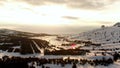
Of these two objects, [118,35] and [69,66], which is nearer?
[69,66]

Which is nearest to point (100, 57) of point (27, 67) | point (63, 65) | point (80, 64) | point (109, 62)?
point (109, 62)

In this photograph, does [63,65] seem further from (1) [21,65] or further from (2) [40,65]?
(1) [21,65]

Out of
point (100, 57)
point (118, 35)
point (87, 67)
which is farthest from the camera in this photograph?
point (118, 35)

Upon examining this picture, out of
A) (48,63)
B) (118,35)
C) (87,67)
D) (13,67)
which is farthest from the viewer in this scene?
(118,35)

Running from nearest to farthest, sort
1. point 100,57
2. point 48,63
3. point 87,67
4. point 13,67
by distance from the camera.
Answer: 1. point 13,67
2. point 87,67
3. point 48,63
4. point 100,57

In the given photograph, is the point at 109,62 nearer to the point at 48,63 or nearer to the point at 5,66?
the point at 48,63

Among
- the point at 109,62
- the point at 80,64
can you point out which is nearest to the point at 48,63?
the point at 80,64

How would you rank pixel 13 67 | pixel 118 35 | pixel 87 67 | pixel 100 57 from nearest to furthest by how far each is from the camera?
1. pixel 13 67
2. pixel 87 67
3. pixel 100 57
4. pixel 118 35

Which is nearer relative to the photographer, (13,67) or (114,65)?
(13,67)
